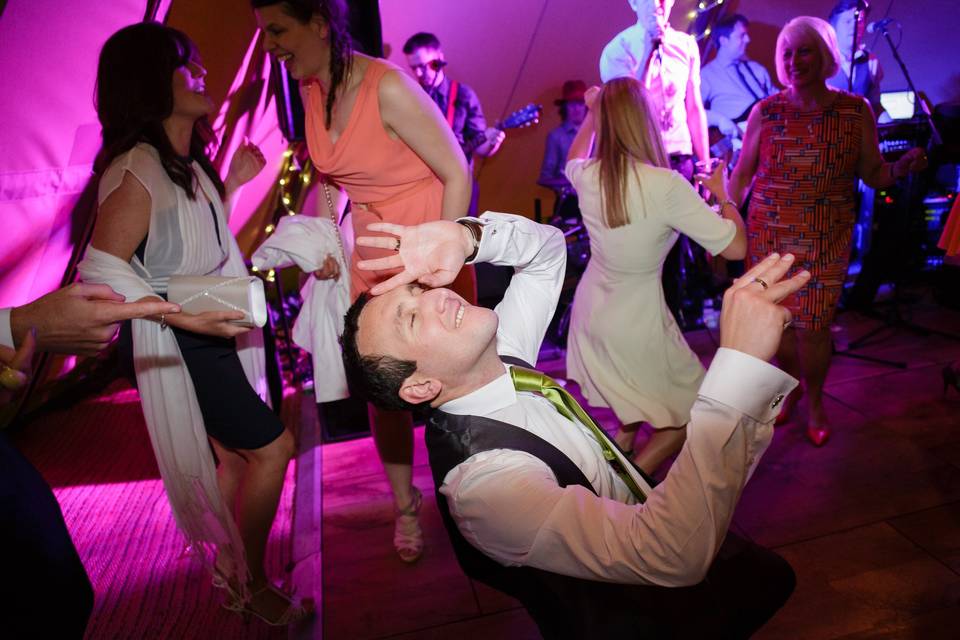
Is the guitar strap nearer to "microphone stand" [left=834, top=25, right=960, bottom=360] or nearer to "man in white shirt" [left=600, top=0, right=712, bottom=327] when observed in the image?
"man in white shirt" [left=600, top=0, right=712, bottom=327]

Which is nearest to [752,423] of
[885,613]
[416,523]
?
[885,613]

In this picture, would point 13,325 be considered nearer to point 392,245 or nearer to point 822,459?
point 392,245

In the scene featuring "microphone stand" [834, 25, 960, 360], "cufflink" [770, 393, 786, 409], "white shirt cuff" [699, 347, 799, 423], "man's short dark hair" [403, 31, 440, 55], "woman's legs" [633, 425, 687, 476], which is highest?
"man's short dark hair" [403, 31, 440, 55]

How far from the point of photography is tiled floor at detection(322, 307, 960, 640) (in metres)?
1.92

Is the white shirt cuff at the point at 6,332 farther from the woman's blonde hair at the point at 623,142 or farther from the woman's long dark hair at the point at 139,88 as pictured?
the woman's blonde hair at the point at 623,142

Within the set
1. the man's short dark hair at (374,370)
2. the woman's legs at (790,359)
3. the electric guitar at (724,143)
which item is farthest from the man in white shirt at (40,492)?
the electric guitar at (724,143)

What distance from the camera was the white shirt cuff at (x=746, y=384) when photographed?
34.7 inches

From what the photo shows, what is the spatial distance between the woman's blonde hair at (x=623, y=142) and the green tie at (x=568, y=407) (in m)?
1.04

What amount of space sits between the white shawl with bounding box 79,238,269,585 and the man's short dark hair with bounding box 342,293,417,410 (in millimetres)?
590

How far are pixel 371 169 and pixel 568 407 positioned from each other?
103 cm

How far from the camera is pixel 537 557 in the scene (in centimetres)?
98

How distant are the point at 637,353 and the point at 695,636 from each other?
4.26 feet

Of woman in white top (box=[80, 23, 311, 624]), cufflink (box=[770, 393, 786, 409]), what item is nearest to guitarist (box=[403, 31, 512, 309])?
woman in white top (box=[80, 23, 311, 624])

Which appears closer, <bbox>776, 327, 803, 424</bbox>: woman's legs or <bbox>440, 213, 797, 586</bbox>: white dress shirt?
<bbox>440, 213, 797, 586</bbox>: white dress shirt
